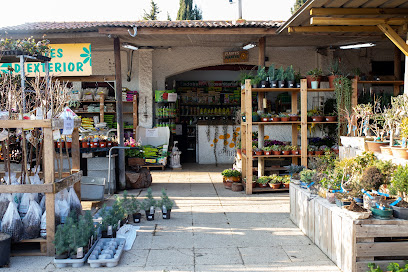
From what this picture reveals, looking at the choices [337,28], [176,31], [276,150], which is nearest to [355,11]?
[337,28]

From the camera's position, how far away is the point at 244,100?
880 cm

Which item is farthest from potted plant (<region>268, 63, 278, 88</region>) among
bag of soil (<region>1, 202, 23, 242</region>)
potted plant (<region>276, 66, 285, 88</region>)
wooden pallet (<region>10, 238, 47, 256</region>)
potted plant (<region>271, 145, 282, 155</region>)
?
bag of soil (<region>1, 202, 23, 242</region>)

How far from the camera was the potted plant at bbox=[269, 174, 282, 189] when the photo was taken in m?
8.41

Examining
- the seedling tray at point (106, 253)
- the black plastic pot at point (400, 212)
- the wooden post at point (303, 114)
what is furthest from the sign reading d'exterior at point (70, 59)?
the black plastic pot at point (400, 212)

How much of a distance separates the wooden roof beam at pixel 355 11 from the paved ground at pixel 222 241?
10.6 ft

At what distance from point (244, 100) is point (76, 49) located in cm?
375

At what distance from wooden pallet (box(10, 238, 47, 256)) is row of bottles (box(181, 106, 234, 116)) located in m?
9.61

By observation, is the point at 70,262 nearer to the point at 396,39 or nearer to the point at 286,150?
the point at 286,150

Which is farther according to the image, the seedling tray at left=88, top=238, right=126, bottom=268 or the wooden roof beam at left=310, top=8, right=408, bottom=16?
the wooden roof beam at left=310, top=8, right=408, bottom=16

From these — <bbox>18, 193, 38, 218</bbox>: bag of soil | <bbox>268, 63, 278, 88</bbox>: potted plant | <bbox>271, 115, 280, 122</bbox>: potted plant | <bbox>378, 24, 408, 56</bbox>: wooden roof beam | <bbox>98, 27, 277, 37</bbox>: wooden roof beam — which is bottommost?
<bbox>18, 193, 38, 218</bbox>: bag of soil

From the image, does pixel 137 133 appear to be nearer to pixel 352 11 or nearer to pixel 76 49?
pixel 76 49

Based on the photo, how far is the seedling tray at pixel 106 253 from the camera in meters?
4.39

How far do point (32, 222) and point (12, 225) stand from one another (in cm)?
22

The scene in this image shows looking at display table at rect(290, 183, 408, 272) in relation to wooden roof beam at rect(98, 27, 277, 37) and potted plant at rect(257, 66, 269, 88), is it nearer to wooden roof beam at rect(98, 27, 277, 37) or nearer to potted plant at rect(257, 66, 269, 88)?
potted plant at rect(257, 66, 269, 88)
